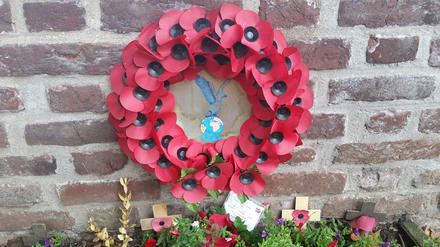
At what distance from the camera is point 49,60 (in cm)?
82

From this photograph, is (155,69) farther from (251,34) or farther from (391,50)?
(391,50)

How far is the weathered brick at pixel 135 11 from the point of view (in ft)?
2.58

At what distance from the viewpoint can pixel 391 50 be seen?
0.86m

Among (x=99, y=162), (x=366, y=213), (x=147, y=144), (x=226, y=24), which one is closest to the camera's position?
(x=226, y=24)

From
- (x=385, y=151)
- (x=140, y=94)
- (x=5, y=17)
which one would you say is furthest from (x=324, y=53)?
(x=5, y=17)

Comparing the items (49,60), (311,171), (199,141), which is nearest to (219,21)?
(199,141)

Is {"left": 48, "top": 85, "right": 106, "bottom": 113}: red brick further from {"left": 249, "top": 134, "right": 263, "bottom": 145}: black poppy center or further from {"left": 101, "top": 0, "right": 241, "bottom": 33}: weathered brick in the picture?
{"left": 249, "top": 134, "right": 263, "bottom": 145}: black poppy center

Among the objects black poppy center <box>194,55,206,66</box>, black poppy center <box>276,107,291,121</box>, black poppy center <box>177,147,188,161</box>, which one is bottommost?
black poppy center <box>177,147,188,161</box>

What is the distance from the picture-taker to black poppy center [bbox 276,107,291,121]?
80 cm

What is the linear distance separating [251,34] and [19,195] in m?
0.81

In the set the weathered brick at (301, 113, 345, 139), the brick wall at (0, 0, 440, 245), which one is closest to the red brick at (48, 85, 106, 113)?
the brick wall at (0, 0, 440, 245)

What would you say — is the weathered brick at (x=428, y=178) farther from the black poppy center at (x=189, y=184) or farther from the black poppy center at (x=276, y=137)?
the black poppy center at (x=189, y=184)

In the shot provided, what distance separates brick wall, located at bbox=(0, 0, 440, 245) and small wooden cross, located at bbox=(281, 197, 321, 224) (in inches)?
0.8

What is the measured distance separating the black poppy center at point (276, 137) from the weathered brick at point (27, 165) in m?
0.61
